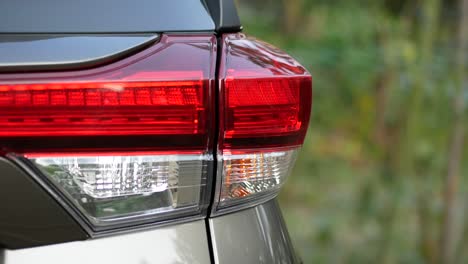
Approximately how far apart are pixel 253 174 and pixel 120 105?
320 mm

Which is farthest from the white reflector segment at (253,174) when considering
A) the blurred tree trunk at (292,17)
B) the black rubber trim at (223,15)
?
the blurred tree trunk at (292,17)

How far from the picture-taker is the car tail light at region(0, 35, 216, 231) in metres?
1.37

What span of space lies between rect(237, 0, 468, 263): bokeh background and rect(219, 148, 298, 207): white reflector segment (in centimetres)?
340

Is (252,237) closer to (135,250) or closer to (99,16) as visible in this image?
(135,250)

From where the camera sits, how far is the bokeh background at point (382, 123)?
5184mm

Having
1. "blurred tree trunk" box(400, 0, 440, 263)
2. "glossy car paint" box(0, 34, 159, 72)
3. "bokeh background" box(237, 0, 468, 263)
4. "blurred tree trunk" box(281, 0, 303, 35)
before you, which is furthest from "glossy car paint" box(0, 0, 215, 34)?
"blurred tree trunk" box(281, 0, 303, 35)

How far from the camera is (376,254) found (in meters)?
5.56

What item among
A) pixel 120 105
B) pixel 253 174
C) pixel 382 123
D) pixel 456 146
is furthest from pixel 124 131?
pixel 382 123

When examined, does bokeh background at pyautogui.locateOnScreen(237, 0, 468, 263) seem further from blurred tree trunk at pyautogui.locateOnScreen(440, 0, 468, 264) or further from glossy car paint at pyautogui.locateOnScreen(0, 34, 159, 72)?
glossy car paint at pyautogui.locateOnScreen(0, 34, 159, 72)

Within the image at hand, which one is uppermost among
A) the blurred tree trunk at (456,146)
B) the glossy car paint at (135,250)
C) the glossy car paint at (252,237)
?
the glossy car paint at (135,250)

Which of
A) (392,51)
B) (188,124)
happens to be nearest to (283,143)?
(188,124)

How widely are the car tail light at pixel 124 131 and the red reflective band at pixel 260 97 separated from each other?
0.12ft

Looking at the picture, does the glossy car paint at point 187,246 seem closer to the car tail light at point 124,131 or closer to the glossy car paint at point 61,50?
the car tail light at point 124,131

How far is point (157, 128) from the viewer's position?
1438mm
